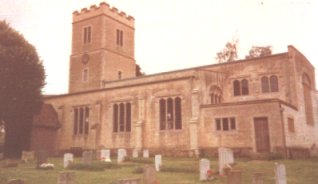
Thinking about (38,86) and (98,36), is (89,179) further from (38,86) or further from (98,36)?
(98,36)

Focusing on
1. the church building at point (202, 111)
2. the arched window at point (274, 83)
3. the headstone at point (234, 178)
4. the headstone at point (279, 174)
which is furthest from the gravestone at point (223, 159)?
the arched window at point (274, 83)

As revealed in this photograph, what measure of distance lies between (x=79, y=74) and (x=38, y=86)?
1587cm

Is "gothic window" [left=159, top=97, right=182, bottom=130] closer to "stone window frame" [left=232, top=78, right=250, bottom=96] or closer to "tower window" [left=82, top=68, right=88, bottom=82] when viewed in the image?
"stone window frame" [left=232, top=78, right=250, bottom=96]

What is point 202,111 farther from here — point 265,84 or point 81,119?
point 81,119

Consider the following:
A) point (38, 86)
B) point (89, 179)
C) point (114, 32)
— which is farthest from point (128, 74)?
point (89, 179)

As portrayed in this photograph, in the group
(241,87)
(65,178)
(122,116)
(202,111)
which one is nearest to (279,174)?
(65,178)

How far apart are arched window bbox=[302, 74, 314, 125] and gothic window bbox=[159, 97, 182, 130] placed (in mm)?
12605

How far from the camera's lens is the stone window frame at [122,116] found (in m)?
34.9

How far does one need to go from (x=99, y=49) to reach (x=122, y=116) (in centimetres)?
1386

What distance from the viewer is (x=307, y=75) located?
35250mm

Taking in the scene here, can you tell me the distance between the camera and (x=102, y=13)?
4700 centimetres

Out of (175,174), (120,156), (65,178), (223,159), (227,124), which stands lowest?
(175,174)

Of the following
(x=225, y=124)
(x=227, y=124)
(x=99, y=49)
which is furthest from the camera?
(x=99, y=49)

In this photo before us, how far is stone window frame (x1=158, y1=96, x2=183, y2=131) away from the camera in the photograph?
3169 cm
